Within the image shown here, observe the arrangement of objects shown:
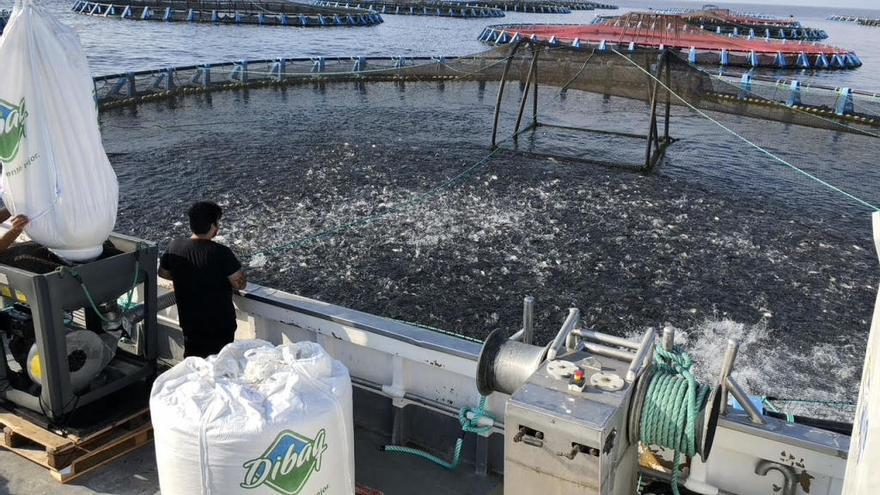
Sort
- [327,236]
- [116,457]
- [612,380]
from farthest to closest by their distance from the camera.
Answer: [327,236]
[116,457]
[612,380]

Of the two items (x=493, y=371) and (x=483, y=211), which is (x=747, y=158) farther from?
(x=493, y=371)

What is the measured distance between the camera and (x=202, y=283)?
4.60 m

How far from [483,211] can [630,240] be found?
2960mm

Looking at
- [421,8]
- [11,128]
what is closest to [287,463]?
[11,128]

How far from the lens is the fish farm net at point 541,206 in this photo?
32.9 feet

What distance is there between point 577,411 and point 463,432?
1700 mm

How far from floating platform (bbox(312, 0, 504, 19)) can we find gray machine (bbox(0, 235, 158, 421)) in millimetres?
88453

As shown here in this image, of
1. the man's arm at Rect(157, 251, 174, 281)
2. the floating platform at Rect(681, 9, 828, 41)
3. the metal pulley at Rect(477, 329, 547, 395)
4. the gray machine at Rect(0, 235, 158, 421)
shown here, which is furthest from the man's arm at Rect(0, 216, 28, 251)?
the floating platform at Rect(681, 9, 828, 41)

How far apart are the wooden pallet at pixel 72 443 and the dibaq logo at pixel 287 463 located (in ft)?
5.43

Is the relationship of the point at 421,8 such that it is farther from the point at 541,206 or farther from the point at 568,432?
the point at 568,432

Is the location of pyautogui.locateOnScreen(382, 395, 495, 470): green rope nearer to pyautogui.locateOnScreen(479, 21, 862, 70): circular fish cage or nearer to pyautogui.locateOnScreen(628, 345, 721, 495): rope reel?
pyautogui.locateOnScreen(628, 345, 721, 495): rope reel

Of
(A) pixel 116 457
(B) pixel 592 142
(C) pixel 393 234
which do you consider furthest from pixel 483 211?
(A) pixel 116 457

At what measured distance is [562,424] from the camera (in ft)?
9.63

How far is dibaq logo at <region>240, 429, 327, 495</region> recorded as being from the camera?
313 centimetres
